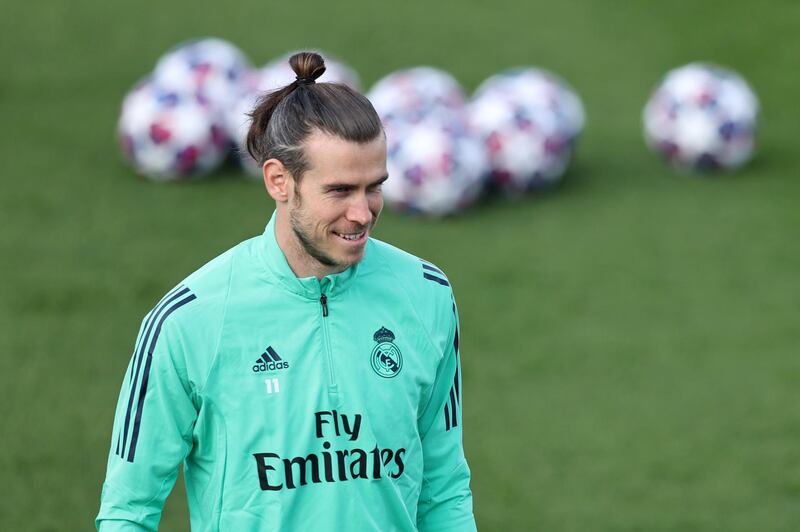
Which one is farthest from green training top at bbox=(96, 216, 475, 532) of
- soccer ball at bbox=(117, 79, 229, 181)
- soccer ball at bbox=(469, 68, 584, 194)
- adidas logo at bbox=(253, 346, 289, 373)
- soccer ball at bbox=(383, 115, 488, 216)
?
soccer ball at bbox=(117, 79, 229, 181)

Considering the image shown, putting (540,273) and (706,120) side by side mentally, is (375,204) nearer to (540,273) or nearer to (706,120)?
(540,273)

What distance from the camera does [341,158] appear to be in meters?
3.49

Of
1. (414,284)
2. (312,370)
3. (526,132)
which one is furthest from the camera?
(526,132)

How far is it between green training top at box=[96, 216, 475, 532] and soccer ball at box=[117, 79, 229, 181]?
8569mm

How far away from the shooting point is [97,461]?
7.50 m

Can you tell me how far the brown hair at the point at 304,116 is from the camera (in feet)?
11.5

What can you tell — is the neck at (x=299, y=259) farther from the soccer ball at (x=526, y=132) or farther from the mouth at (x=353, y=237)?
the soccer ball at (x=526, y=132)

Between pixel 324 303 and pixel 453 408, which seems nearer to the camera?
pixel 324 303

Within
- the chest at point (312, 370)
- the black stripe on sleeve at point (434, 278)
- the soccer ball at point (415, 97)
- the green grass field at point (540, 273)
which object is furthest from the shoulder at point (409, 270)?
the soccer ball at point (415, 97)

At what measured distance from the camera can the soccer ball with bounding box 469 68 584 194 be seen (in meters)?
11.8

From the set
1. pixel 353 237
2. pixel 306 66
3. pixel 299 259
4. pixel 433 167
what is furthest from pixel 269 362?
pixel 433 167

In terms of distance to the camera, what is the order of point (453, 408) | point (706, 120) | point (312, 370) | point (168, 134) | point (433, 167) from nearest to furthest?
point (312, 370)
point (453, 408)
point (433, 167)
point (168, 134)
point (706, 120)

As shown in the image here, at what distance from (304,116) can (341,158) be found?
6.9 inches

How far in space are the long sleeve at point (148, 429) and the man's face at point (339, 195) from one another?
0.43 metres
